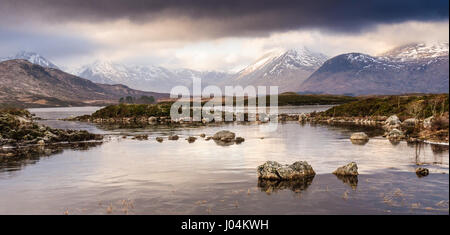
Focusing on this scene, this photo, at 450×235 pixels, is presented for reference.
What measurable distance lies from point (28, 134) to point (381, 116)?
328 ft

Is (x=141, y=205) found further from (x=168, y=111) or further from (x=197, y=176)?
(x=168, y=111)

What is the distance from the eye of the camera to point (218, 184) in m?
35.7

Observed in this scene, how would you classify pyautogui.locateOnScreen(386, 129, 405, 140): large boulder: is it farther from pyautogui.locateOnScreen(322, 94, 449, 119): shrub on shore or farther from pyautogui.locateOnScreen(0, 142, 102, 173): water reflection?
pyautogui.locateOnScreen(0, 142, 102, 173): water reflection

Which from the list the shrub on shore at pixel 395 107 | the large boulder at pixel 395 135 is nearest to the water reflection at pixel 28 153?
the large boulder at pixel 395 135

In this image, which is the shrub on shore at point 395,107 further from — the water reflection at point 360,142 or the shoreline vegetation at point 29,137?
the shoreline vegetation at point 29,137

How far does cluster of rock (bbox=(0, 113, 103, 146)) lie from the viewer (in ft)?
224

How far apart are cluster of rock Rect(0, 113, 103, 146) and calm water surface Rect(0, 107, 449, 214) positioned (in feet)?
54.8

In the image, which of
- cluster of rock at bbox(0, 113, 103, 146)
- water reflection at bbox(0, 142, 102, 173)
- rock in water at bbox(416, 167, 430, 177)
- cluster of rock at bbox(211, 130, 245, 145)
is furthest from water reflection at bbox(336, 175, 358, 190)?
cluster of rock at bbox(0, 113, 103, 146)

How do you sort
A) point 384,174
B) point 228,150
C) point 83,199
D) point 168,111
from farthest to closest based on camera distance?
point 168,111
point 228,150
point 384,174
point 83,199

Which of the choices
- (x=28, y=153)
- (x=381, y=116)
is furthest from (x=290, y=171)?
(x=381, y=116)

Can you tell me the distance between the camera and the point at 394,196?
98.3 feet
